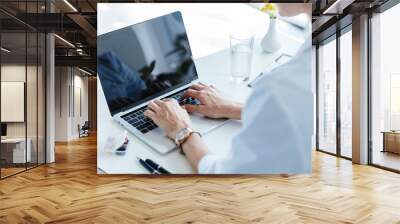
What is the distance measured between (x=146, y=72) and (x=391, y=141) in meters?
4.76

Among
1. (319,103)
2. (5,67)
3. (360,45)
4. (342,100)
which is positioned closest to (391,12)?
(360,45)

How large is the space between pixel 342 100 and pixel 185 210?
638 centimetres

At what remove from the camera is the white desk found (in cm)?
603

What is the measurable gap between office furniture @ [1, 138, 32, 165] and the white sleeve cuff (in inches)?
127

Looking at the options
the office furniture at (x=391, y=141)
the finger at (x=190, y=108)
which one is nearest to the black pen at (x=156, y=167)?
the finger at (x=190, y=108)

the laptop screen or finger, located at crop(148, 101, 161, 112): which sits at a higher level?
the laptop screen

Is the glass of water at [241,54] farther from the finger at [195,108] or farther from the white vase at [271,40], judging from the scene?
the finger at [195,108]

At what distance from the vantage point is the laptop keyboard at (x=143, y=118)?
234 inches

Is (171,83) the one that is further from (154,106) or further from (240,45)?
(240,45)

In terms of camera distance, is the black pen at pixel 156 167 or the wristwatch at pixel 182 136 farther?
the black pen at pixel 156 167

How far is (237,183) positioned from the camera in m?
5.83

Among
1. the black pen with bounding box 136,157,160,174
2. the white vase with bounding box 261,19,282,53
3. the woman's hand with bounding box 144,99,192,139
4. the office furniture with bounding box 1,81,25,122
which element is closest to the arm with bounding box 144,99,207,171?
the woman's hand with bounding box 144,99,192,139

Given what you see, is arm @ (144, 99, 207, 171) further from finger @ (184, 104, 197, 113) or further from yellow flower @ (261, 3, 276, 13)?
yellow flower @ (261, 3, 276, 13)

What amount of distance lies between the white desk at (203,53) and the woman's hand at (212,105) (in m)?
0.12
